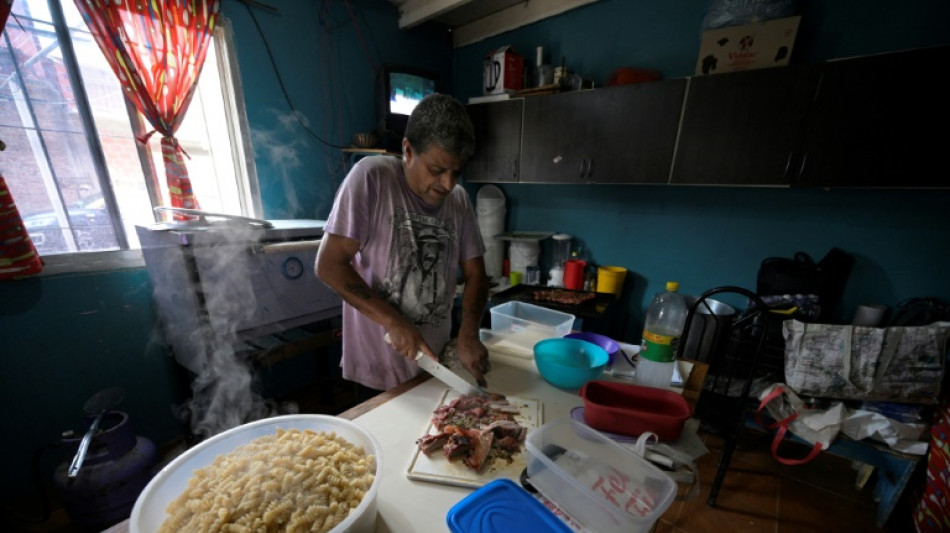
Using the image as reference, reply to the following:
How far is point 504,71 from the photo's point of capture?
3197 mm

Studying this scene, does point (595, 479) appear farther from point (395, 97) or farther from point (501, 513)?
point (395, 97)

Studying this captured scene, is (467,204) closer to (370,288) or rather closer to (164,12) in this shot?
(370,288)

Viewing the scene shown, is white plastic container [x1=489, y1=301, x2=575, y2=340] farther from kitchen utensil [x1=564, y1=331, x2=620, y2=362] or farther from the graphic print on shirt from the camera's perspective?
the graphic print on shirt

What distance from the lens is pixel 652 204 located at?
3061 mm

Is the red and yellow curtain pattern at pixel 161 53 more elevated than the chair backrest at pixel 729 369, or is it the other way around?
the red and yellow curtain pattern at pixel 161 53

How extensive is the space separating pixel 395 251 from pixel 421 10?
3.05m

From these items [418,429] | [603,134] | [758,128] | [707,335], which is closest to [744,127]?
[758,128]

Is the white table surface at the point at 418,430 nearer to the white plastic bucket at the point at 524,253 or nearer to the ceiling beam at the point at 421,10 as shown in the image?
the white plastic bucket at the point at 524,253

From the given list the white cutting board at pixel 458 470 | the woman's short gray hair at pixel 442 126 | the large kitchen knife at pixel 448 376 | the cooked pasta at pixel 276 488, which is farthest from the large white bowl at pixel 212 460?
the woman's short gray hair at pixel 442 126

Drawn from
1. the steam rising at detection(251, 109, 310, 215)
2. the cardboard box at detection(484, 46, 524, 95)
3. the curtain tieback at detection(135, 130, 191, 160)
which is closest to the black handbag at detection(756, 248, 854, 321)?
the cardboard box at detection(484, 46, 524, 95)

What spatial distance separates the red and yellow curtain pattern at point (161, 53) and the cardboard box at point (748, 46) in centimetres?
346

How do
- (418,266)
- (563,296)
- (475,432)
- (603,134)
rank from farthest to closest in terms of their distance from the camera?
1. (563,296)
2. (603,134)
3. (418,266)
4. (475,432)

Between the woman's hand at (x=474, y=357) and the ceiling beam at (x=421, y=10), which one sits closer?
the woman's hand at (x=474, y=357)

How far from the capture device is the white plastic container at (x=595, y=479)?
66 centimetres
